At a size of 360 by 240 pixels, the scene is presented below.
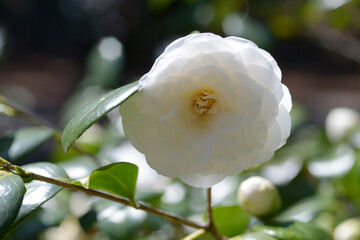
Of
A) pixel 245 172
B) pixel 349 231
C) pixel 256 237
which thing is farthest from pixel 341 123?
pixel 256 237

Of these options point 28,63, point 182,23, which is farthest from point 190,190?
point 28,63

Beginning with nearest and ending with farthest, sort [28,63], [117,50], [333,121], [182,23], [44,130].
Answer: [44,130] → [333,121] → [117,50] → [182,23] → [28,63]

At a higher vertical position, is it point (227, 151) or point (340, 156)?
point (227, 151)

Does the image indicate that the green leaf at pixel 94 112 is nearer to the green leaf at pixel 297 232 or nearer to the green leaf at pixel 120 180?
the green leaf at pixel 120 180

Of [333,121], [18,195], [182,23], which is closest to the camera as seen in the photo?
[18,195]

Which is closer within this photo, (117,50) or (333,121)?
(333,121)

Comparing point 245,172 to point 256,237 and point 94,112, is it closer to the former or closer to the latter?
point 256,237

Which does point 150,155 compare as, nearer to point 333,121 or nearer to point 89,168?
point 89,168
